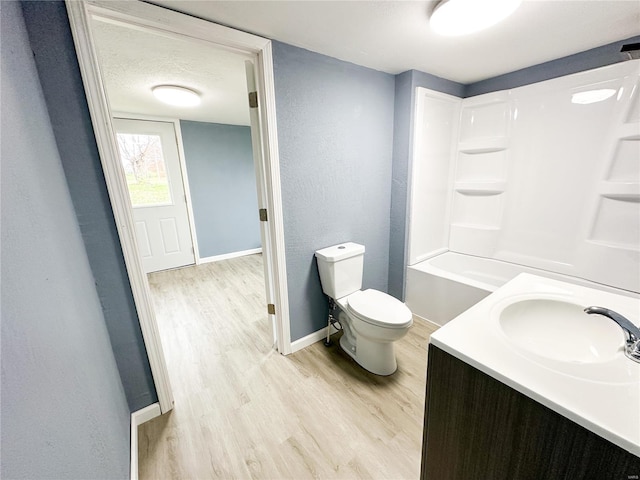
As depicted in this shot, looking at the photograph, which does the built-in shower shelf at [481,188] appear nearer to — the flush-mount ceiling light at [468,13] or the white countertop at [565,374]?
the flush-mount ceiling light at [468,13]

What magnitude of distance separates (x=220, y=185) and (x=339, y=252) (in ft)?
9.19

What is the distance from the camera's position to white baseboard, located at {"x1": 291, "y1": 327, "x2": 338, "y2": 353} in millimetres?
1943

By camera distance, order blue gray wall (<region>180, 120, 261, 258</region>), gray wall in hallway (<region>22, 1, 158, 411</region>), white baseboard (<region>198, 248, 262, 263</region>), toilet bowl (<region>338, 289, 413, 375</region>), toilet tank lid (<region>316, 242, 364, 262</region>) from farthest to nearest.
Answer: white baseboard (<region>198, 248, 262, 263</region>)
blue gray wall (<region>180, 120, 261, 258</region>)
toilet tank lid (<region>316, 242, 364, 262</region>)
toilet bowl (<region>338, 289, 413, 375</region>)
gray wall in hallway (<region>22, 1, 158, 411</region>)

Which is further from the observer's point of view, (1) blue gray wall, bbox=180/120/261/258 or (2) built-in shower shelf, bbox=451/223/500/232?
(1) blue gray wall, bbox=180/120/261/258

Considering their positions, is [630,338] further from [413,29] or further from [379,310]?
[413,29]

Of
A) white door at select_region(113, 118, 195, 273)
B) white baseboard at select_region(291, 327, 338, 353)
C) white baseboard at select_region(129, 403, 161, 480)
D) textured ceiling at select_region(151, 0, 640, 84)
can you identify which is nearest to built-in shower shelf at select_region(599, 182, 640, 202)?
textured ceiling at select_region(151, 0, 640, 84)

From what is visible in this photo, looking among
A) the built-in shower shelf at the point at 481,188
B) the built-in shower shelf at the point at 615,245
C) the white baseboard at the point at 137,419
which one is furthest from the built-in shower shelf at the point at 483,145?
the white baseboard at the point at 137,419

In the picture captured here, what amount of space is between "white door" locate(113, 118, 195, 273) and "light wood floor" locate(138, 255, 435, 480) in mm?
1741

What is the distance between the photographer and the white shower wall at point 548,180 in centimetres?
171

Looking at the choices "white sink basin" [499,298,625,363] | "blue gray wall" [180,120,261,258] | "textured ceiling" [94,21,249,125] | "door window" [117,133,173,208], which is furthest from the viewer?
"blue gray wall" [180,120,261,258]

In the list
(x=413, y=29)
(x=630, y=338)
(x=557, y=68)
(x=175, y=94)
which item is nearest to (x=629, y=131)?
(x=557, y=68)

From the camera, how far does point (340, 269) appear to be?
1.85m

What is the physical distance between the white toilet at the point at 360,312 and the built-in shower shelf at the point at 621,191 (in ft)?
5.46

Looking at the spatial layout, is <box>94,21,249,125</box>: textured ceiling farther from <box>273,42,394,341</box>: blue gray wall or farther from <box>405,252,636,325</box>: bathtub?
<box>405,252,636,325</box>: bathtub
